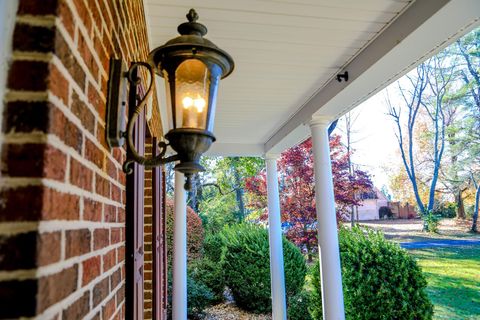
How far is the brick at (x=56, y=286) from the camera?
0.52 metres

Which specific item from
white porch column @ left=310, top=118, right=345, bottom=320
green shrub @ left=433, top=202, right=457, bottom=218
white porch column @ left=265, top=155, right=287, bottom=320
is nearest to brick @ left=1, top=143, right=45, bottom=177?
white porch column @ left=310, top=118, right=345, bottom=320

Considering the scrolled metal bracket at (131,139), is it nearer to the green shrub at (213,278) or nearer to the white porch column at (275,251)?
the white porch column at (275,251)

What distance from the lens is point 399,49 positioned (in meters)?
2.22

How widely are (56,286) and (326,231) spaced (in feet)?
10.3

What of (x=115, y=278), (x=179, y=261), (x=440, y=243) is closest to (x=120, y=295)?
(x=115, y=278)

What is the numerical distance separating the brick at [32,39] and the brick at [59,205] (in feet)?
0.78

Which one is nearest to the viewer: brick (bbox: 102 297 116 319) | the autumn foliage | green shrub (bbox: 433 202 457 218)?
brick (bbox: 102 297 116 319)

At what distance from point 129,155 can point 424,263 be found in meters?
11.2

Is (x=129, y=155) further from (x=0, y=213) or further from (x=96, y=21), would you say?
(x=0, y=213)

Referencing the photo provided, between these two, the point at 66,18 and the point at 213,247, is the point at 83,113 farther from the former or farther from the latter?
the point at 213,247

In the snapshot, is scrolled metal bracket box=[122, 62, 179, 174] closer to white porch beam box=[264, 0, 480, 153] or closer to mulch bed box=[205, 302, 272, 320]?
white porch beam box=[264, 0, 480, 153]

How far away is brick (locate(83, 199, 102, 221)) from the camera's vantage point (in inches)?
29.8

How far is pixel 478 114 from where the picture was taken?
35.7ft

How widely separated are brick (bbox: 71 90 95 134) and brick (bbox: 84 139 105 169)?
0.04 meters
